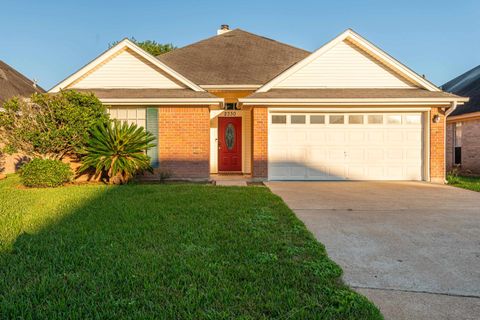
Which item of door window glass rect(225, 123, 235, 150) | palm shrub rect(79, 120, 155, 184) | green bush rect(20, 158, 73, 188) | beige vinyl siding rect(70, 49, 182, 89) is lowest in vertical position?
green bush rect(20, 158, 73, 188)

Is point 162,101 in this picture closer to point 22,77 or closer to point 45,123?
point 45,123

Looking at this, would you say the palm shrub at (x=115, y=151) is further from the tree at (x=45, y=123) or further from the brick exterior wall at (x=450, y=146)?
the brick exterior wall at (x=450, y=146)

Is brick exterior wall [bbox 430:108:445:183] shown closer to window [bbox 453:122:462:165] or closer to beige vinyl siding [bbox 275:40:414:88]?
beige vinyl siding [bbox 275:40:414:88]

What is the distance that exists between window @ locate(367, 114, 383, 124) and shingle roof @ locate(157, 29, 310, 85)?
428 centimetres

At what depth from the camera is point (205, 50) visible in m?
16.2

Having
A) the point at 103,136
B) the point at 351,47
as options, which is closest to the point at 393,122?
the point at 351,47

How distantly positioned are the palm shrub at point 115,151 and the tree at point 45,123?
0.36 m

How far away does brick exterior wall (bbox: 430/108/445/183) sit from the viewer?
1079 centimetres

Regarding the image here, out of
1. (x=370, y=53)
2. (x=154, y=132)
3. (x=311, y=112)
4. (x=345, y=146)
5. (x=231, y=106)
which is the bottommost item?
(x=345, y=146)

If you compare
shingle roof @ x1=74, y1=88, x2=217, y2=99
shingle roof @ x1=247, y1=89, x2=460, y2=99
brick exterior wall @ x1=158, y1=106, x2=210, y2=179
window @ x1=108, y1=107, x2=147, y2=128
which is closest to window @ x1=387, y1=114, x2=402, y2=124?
shingle roof @ x1=247, y1=89, x2=460, y2=99

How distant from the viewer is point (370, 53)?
37.1 ft

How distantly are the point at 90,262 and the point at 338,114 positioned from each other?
959 cm

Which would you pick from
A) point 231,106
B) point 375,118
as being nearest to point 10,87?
point 231,106

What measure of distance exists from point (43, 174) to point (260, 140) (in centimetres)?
647
